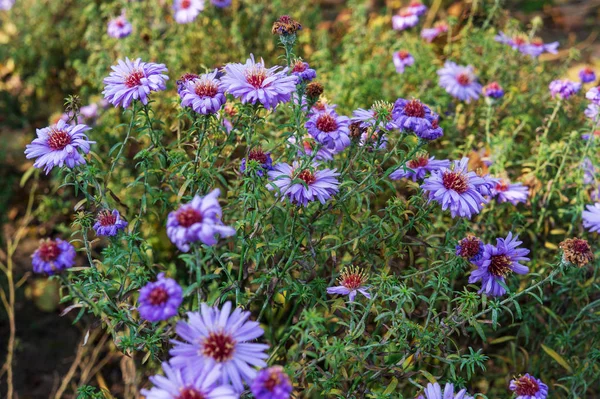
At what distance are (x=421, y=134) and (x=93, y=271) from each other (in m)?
0.92

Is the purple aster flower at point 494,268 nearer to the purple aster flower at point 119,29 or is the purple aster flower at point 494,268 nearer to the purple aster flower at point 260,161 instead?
the purple aster flower at point 260,161

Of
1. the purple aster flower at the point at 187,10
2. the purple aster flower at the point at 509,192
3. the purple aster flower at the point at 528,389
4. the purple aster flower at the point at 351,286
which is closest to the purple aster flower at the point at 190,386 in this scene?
the purple aster flower at the point at 351,286

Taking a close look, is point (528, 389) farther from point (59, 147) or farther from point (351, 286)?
point (59, 147)

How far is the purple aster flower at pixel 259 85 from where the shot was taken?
150 centimetres

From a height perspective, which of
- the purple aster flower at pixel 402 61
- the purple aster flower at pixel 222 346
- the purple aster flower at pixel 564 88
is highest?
the purple aster flower at pixel 402 61

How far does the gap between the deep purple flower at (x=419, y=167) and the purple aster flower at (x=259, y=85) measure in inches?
17.3

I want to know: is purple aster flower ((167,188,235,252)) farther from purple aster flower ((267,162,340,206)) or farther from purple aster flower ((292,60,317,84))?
purple aster flower ((292,60,317,84))

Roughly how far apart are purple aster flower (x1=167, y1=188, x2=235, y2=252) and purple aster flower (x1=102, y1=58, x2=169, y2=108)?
54 cm

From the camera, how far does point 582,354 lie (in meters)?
2.18

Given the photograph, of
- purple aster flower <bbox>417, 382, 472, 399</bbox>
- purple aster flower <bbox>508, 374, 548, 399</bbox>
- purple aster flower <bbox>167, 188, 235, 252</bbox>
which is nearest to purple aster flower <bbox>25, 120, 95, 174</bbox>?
purple aster flower <bbox>167, 188, 235, 252</bbox>

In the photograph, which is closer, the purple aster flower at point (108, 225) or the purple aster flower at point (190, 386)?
the purple aster flower at point (190, 386)

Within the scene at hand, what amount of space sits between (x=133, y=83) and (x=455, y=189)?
35.3 inches

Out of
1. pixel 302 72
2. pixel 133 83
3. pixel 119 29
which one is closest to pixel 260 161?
pixel 302 72

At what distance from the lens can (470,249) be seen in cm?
156
